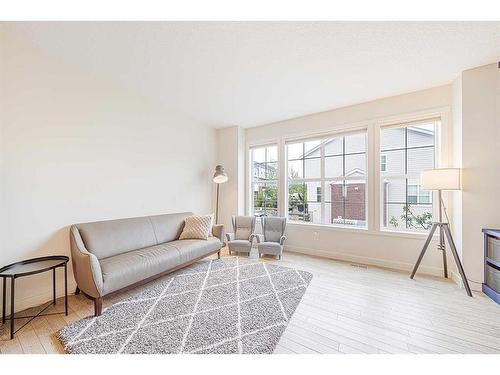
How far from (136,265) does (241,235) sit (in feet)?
7.19

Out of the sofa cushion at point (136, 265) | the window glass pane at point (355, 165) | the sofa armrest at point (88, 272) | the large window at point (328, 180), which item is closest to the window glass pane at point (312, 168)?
the large window at point (328, 180)

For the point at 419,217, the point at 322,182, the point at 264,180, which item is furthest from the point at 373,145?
the point at 264,180

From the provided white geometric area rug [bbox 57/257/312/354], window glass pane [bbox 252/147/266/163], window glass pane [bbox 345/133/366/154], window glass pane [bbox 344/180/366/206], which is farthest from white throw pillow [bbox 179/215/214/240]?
window glass pane [bbox 345/133/366/154]

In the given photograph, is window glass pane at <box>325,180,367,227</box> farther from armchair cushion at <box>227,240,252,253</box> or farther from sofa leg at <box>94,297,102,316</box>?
sofa leg at <box>94,297,102,316</box>

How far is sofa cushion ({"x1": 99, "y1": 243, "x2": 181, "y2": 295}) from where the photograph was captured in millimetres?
2135

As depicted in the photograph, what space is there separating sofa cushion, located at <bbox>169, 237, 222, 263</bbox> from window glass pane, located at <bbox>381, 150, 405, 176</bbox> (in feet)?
10.0

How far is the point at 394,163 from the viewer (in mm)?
3453

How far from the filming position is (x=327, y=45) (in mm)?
2135

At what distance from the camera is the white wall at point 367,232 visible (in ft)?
10.2

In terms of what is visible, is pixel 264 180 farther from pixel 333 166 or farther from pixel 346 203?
pixel 346 203

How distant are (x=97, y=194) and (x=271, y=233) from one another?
2932 millimetres

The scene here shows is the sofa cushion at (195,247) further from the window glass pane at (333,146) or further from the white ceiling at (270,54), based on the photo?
the window glass pane at (333,146)
